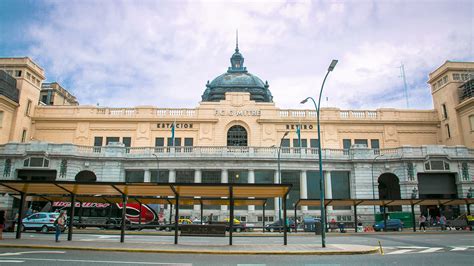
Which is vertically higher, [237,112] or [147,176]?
[237,112]

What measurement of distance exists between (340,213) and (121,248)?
3321 cm

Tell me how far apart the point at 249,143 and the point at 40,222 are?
31.1 m

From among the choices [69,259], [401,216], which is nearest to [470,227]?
[401,216]

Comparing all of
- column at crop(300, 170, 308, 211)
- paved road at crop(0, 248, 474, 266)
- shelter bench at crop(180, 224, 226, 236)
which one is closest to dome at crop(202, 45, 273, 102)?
column at crop(300, 170, 308, 211)

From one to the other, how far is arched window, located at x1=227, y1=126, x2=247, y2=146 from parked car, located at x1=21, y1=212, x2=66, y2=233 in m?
29.0

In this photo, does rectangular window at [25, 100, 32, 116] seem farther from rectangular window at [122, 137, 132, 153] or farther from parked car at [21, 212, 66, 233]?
parked car at [21, 212, 66, 233]

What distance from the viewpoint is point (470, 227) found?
3578cm

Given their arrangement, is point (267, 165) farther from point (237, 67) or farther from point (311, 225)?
point (237, 67)

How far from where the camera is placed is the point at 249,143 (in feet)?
184

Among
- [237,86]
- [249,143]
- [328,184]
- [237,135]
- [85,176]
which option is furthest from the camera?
[237,86]

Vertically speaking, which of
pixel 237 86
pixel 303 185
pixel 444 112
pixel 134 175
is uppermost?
pixel 237 86

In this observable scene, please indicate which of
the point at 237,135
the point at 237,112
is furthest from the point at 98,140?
the point at 237,112

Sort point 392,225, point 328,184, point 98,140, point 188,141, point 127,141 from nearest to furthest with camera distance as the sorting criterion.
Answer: point 392,225
point 328,184
point 188,141
point 127,141
point 98,140

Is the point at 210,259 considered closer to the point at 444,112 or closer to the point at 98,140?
the point at 98,140
